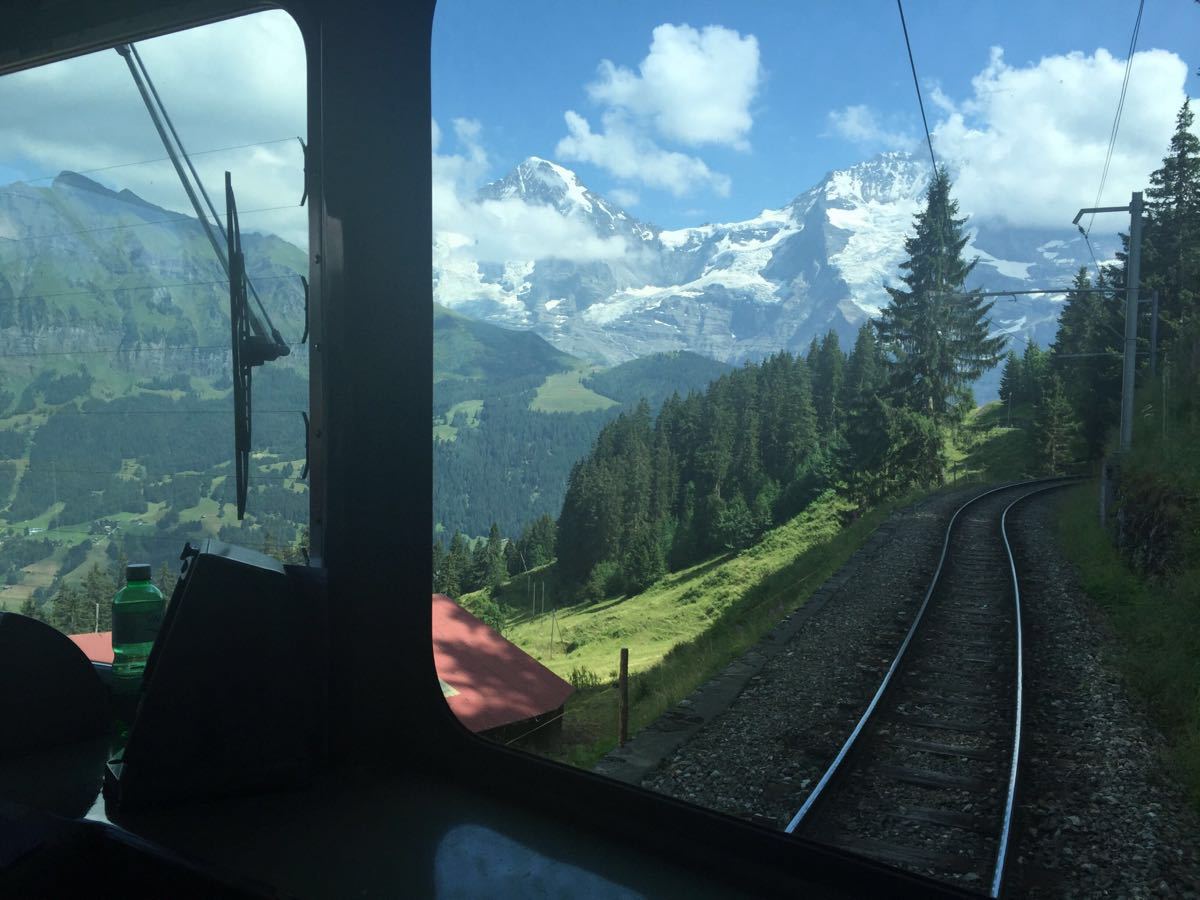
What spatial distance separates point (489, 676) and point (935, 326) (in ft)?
80.7

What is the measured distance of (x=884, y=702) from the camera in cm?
581

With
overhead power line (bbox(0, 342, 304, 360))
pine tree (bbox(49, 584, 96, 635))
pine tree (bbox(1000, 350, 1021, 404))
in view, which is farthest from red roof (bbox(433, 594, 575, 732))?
pine tree (bbox(1000, 350, 1021, 404))

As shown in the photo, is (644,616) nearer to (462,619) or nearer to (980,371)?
(980,371)

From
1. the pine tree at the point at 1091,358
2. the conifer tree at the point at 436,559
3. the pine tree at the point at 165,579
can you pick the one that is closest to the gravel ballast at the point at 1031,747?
the conifer tree at the point at 436,559

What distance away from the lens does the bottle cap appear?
180cm

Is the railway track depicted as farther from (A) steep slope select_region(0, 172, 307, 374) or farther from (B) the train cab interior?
(A) steep slope select_region(0, 172, 307, 374)

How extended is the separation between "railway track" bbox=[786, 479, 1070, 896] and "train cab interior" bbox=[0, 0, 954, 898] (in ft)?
1.83

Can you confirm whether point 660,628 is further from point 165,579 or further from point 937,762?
point 165,579

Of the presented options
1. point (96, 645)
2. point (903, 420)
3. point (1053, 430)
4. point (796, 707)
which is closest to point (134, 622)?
point (96, 645)

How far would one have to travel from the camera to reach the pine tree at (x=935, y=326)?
21.7 m

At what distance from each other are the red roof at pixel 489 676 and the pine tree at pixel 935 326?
17.7 meters

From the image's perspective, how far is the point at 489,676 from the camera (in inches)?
193

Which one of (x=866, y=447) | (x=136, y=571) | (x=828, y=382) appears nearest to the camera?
(x=136, y=571)

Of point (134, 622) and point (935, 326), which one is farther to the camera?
point (935, 326)
